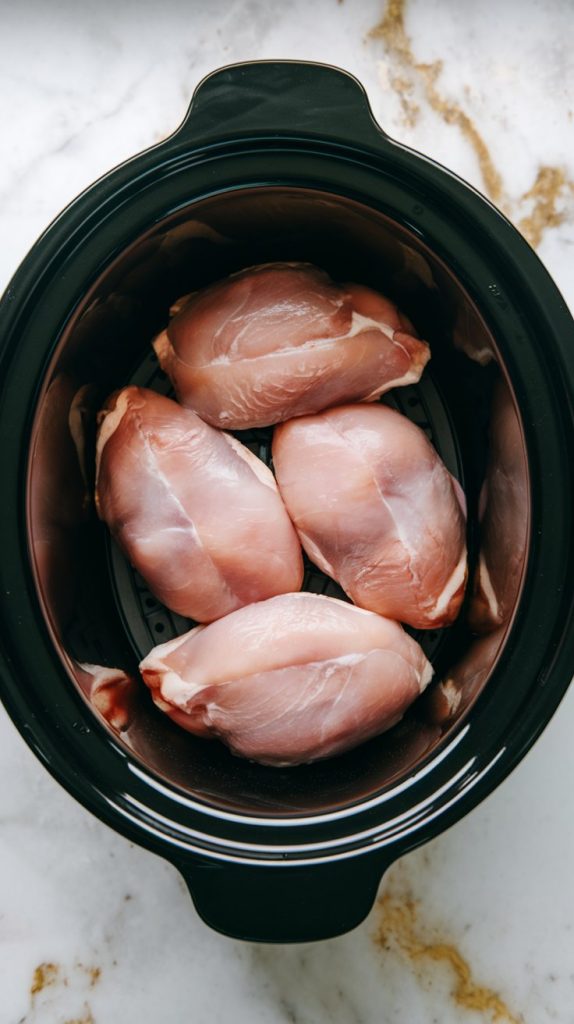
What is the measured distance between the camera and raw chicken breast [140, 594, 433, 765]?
37.8 inches

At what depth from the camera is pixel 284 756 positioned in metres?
0.98

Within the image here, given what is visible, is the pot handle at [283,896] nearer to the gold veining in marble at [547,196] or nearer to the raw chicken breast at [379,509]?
the raw chicken breast at [379,509]

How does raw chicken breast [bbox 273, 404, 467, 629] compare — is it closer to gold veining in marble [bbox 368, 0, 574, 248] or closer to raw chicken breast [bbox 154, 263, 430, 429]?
raw chicken breast [bbox 154, 263, 430, 429]

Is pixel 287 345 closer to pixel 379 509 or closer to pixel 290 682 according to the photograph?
pixel 379 509

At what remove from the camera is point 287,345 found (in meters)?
1.00

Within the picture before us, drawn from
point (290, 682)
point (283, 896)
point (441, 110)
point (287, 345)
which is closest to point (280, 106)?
point (287, 345)

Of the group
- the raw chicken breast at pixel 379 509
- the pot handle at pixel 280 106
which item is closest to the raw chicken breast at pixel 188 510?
the raw chicken breast at pixel 379 509

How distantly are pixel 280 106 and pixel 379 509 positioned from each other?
17.0 inches

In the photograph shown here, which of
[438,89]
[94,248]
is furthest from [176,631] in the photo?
[438,89]

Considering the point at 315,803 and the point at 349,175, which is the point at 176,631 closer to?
the point at 315,803

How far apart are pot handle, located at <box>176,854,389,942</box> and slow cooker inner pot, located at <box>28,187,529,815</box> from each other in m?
0.06

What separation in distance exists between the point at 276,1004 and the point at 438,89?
3.89ft

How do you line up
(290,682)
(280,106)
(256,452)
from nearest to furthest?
1. (280,106)
2. (290,682)
3. (256,452)

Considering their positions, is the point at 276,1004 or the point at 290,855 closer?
the point at 290,855
